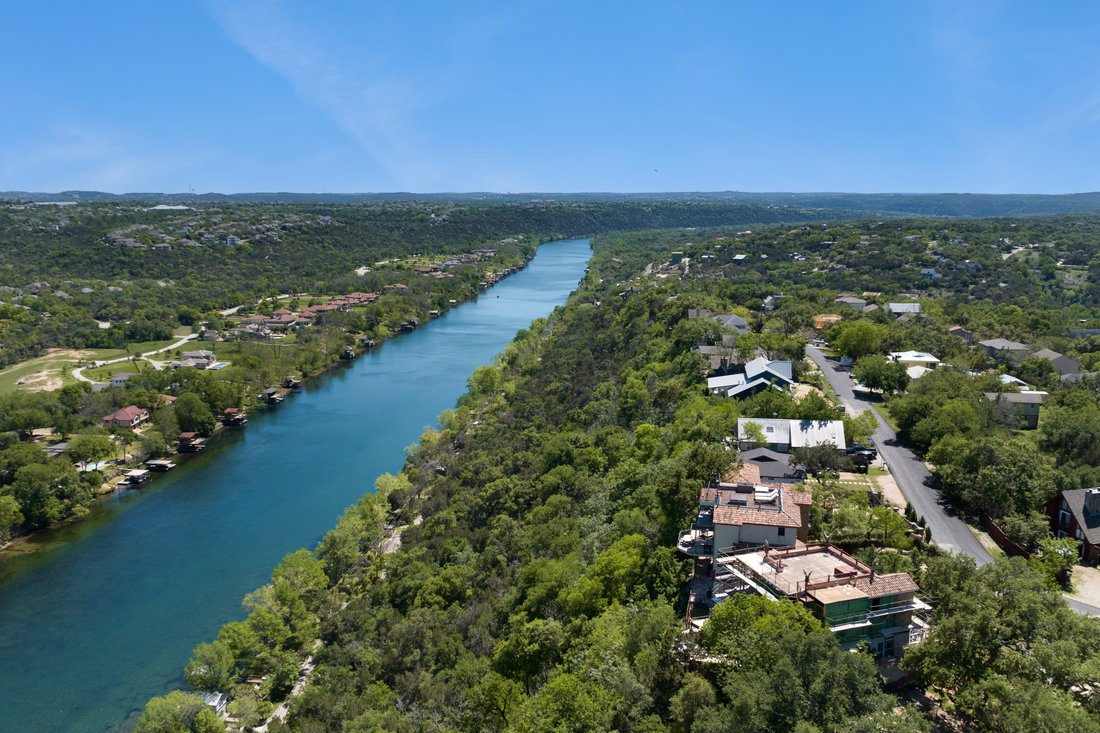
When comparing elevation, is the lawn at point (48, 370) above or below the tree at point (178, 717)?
above

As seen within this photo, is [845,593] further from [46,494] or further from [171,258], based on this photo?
[171,258]

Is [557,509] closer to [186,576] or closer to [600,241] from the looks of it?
[186,576]

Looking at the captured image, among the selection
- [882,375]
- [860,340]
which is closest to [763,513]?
[882,375]

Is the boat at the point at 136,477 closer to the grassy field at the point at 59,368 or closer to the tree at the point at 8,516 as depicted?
the tree at the point at 8,516

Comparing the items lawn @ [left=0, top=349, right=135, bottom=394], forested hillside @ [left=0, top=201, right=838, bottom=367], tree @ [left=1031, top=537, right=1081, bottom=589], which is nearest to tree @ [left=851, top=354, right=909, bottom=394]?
tree @ [left=1031, top=537, right=1081, bottom=589]

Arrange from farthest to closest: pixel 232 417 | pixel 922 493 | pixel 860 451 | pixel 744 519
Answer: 1. pixel 232 417
2. pixel 860 451
3. pixel 922 493
4. pixel 744 519

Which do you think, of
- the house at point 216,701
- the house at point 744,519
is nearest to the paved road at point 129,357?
the house at point 216,701

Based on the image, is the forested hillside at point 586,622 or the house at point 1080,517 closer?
the forested hillside at point 586,622

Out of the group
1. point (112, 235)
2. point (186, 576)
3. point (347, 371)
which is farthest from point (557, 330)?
point (112, 235)
